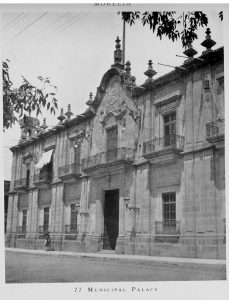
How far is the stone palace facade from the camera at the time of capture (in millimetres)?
11070

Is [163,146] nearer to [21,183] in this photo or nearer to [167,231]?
[167,231]

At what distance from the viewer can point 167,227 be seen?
40.5ft

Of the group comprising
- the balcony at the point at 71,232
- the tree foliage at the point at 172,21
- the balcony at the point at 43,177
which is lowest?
the balcony at the point at 71,232

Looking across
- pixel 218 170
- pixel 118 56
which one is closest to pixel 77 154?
pixel 118 56

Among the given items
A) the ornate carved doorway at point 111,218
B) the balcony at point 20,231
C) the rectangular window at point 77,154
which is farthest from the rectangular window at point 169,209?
the balcony at point 20,231

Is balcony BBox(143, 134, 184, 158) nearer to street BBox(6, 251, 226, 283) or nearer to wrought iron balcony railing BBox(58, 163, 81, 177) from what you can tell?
wrought iron balcony railing BBox(58, 163, 81, 177)

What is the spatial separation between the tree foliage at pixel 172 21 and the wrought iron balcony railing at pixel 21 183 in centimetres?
629

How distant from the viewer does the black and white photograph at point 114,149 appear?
777 cm

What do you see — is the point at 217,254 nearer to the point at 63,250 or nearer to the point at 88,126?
the point at 63,250

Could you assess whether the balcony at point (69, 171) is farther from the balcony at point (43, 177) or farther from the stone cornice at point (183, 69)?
the stone cornice at point (183, 69)

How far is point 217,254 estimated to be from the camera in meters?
9.16

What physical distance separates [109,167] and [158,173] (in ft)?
6.09

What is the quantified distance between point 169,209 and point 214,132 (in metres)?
2.98
